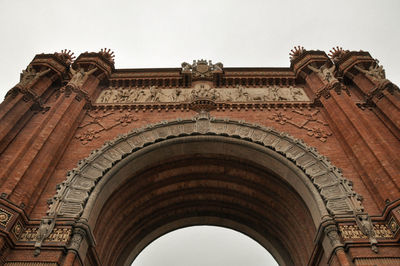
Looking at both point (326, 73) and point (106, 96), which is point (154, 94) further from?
point (326, 73)

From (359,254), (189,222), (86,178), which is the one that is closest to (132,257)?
(189,222)

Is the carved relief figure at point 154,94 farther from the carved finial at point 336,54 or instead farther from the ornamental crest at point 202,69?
the carved finial at point 336,54

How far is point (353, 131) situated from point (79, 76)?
35.6 ft

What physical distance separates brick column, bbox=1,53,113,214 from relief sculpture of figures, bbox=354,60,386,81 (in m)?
11.1

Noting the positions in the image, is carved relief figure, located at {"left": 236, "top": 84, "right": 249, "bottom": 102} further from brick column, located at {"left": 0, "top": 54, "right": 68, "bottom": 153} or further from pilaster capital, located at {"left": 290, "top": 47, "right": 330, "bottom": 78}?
brick column, located at {"left": 0, "top": 54, "right": 68, "bottom": 153}

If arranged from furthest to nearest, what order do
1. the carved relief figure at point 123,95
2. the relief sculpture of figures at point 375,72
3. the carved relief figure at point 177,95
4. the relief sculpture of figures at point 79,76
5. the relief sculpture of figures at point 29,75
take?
the carved relief figure at point 123,95 → the carved relief figure at point 177,95 → the relief sculpture of figures at point 79,76 → the relief sculpture of figures at point 375,72 → the relief sculpture of figures at point 29,75

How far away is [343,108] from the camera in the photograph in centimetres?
1154

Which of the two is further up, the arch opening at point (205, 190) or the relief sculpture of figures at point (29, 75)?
the relief sculpture of figures at point (29, 75)

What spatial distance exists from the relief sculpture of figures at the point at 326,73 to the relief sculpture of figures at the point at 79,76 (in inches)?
385

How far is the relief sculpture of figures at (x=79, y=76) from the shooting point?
13.1 metres

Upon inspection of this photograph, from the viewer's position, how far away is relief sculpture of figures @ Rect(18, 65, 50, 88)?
40.4 ft

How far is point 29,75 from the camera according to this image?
1285cm

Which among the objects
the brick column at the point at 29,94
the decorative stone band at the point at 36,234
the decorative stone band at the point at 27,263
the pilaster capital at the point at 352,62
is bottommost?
the decorative stone band at the point at 27,263

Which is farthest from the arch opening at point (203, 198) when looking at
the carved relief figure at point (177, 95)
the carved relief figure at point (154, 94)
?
the carved relief figure at point (154, 94)
